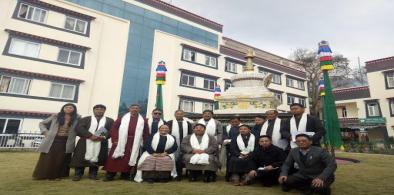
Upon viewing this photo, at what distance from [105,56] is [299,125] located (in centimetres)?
1927

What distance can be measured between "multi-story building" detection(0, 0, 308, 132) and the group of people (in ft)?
44.5

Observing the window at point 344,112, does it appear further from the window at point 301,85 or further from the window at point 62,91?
the window at point 62,91

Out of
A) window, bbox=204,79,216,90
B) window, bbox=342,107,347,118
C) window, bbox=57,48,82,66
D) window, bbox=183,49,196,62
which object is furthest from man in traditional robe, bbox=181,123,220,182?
window, bbox=342,107,347,118

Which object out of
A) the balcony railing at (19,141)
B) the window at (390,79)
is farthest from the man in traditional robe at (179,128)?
the window at (390,79)

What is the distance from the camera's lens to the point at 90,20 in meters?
21.2

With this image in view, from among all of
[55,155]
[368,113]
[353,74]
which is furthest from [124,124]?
[353,74]

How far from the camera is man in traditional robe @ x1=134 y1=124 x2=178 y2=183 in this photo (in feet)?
18.7

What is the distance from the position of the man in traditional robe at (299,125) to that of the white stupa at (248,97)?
5.92 meters

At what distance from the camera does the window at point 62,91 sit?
1853cm

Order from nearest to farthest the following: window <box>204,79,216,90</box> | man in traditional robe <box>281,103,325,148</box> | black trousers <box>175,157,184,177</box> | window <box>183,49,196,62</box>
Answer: man in traditional robe <box>281,103,325,148</box>, black trousers <box>175,157,184,177</box>, window <box>183,49,196,62</box>, window <box>204,79,216,90</box>

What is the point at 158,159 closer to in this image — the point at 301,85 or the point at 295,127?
the point at 295,127

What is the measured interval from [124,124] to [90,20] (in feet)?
59.3

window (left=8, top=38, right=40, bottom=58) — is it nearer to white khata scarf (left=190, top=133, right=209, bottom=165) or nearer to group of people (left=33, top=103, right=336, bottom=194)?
group of people (left=33, top=103, right=336, bottom=194)

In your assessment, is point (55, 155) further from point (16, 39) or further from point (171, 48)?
point (171, 48)
